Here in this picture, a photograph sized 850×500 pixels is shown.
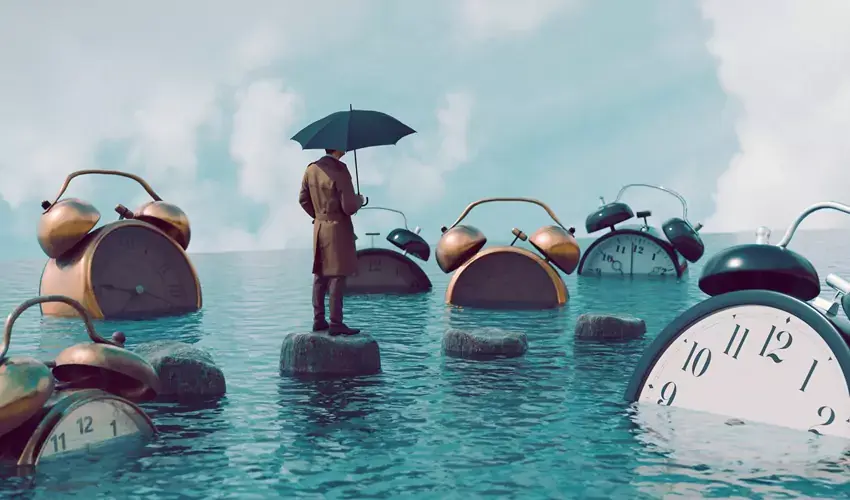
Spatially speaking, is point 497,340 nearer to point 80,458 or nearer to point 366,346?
point 366,346

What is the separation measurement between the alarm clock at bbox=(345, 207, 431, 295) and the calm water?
10.6 m

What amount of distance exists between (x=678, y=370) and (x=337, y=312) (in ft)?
14.6

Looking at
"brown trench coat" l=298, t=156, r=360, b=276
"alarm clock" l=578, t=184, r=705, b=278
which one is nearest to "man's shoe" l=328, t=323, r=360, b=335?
"brown trench coat" l=298, t=156, r=360, b=276

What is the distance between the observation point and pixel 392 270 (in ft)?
80.0

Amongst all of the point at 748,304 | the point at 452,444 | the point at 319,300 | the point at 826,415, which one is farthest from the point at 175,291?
the point at 826,415

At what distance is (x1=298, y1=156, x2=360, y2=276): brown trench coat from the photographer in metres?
11.4

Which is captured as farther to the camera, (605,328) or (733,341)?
(605,328)

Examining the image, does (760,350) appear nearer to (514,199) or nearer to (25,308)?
(25,308)

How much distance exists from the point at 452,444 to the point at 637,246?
23852 mm

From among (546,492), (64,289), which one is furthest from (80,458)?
(64,289)

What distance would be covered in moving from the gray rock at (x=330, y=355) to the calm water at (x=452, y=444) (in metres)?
0.30

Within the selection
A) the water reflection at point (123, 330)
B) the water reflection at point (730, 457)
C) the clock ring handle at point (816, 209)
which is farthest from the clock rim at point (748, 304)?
the water reflection at point (123, 330)

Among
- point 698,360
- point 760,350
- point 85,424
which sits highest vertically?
point 760,350

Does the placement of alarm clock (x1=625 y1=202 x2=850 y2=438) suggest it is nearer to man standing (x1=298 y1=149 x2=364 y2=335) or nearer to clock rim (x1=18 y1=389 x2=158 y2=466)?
man standing (x1=298 y1=149 x2=364 y2=335)
